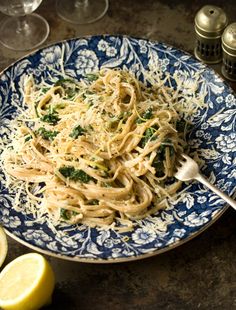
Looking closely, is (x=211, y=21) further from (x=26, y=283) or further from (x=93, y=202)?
(x=26, y=283)

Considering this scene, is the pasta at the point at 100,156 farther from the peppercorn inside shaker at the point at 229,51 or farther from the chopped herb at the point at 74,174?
the peppercorn inside shaker at the point at 229,51

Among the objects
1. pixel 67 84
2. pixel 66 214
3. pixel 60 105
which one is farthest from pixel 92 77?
pixel 66 214

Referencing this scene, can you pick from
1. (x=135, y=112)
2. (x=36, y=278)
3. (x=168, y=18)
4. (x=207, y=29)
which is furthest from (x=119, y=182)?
(x=168, y=18)

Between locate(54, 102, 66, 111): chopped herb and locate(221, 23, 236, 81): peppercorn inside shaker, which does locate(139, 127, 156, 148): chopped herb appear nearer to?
locate(54, 102, 66, 111): chopped herb

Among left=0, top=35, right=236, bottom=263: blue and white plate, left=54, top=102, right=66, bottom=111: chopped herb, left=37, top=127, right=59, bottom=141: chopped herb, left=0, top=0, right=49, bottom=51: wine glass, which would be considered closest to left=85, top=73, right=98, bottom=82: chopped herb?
left=0, top=35, right=236, bottom=263: blue and white plate

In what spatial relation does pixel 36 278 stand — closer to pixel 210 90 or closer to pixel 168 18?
pixel 210 90
